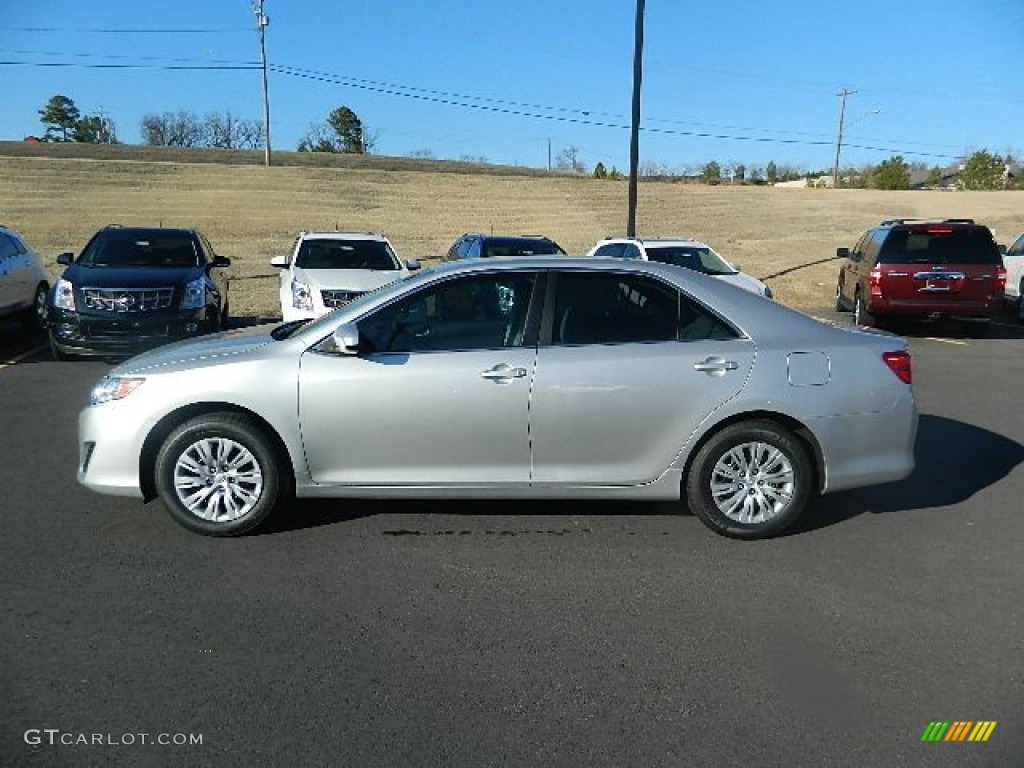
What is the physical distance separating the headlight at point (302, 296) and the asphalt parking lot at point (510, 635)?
4.93m

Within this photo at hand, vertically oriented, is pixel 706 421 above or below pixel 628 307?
below

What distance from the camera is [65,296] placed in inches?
376

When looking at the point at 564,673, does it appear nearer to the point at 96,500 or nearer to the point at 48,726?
the point at 48,726

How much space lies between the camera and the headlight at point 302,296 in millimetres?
10242

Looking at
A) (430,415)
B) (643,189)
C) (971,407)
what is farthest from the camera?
(643,189)

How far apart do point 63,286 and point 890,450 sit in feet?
29.0

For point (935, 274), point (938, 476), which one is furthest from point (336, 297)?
point (935, 274)

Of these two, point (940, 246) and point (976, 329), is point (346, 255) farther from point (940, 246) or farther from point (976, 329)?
point (976, 329)

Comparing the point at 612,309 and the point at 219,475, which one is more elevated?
the point at 612,309

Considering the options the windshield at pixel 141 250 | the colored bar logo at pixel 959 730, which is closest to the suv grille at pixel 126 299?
the windshield at pixel 141 250

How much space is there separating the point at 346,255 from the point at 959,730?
33.6ft

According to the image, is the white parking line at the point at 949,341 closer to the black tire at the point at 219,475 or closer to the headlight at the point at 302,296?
the headlight at the point at 302,296

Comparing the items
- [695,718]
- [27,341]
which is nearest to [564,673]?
[695,718]

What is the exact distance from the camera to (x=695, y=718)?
306 cm
